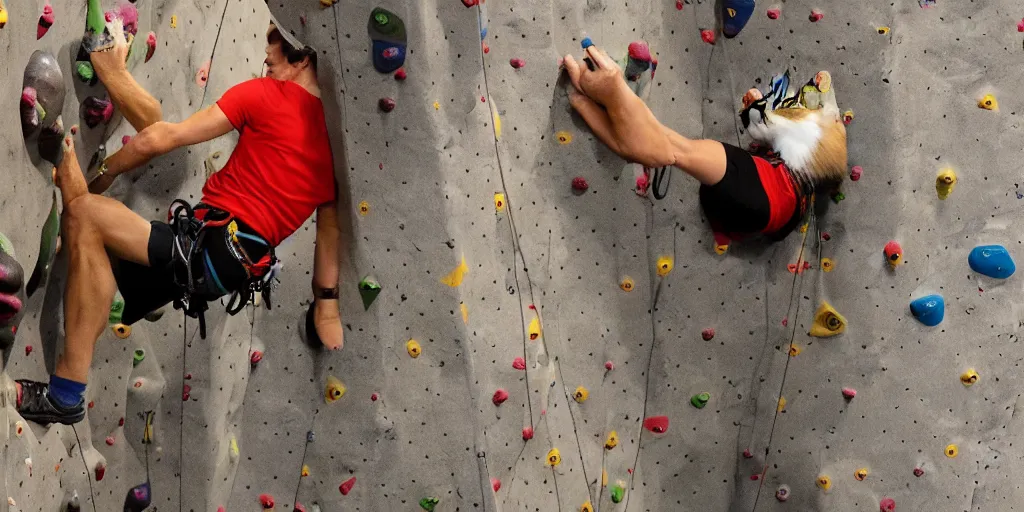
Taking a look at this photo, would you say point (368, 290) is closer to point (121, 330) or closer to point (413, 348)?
point (413, 348)

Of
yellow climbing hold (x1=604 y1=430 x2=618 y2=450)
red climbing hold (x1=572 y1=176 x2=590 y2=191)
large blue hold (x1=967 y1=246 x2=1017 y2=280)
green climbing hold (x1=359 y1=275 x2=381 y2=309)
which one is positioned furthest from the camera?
yellow climbing hold (x1=604 y1=430 x2=618 y2=450)

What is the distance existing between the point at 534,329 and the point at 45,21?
167 cm

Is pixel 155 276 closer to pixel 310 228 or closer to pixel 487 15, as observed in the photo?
pixel 310 228

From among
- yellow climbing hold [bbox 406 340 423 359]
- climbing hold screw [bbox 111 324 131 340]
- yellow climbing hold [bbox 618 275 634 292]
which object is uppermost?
yellow climbing hold [bbox 618 275 634 292]

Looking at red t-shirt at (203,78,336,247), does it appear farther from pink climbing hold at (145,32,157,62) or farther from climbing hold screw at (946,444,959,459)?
climbing hold screw at (946,444,959,459)

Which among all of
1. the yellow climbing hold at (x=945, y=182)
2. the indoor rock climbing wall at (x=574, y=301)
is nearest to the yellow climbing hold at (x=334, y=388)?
the indoor rock climbing wall at (x=574, y=301)

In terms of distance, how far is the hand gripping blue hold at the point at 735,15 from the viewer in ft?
12.2

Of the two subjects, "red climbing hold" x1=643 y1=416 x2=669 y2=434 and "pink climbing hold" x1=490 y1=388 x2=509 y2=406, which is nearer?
"pink climbing hold" x1=490 y1=388 x2=509 y2=406

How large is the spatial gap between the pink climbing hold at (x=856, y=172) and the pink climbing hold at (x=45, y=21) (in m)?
2.39

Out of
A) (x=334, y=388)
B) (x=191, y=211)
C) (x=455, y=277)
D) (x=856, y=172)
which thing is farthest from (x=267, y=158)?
(x=856, y=172)

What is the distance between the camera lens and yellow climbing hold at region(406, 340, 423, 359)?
3.51 metres

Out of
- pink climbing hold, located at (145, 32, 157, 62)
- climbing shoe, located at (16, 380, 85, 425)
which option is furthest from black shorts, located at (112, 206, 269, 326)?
pink climbing hold, located at (145, 32, 157, 62)

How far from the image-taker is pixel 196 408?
Answer: 3529 mm

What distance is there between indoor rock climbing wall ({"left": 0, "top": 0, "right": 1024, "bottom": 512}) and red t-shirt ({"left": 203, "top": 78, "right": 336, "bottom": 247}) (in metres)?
0.12
